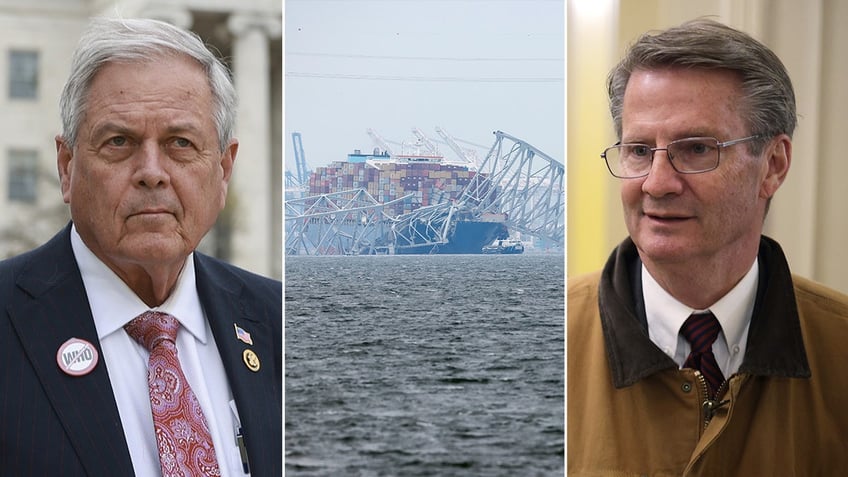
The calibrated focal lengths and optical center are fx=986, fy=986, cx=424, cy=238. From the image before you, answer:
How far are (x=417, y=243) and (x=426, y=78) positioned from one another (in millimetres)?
540

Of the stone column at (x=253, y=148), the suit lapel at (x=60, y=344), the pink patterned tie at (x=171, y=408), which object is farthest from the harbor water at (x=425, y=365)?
the suit lapel at (x=60, y=344)

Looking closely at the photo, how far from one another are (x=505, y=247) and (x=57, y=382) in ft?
4.72

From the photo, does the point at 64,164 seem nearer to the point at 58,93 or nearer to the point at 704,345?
the point at 58,93

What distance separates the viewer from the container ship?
319 cm

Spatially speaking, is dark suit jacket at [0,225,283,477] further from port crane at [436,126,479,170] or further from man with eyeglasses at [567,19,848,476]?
man with eyeglasses at [567,19,848,476]

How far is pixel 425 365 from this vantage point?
325cm

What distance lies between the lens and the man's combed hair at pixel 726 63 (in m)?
3.09

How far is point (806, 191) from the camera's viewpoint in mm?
3309

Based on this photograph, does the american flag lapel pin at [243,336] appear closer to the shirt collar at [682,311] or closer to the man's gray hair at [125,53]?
the man's gray hair at [125,53]

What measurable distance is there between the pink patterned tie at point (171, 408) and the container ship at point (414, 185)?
2.19 feet

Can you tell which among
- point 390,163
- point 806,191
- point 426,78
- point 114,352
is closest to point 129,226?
point 114,352

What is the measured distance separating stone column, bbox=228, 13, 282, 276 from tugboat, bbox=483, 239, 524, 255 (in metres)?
0.69

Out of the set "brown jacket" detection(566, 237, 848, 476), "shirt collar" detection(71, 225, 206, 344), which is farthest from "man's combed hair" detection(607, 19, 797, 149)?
"shirt collar" detection(71, 225, 206, 344)

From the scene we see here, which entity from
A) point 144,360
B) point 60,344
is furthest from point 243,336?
point 60,344
